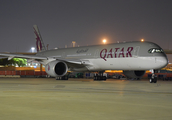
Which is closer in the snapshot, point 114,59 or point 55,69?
point 114,59

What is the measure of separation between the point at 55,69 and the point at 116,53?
23.3 feet

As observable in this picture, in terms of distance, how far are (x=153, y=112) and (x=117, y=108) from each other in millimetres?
1233

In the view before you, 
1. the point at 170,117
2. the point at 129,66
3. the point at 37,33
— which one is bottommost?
the point at 170,117

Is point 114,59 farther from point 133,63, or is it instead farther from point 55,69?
point 55,69

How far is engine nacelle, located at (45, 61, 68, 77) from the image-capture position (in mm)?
25656

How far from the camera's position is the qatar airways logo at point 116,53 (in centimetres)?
2267

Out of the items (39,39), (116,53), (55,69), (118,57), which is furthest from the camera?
(39,39)

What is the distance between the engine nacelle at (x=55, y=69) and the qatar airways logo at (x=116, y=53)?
4054 mm

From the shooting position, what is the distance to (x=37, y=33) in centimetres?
3759

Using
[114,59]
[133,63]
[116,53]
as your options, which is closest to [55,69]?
[114,59]

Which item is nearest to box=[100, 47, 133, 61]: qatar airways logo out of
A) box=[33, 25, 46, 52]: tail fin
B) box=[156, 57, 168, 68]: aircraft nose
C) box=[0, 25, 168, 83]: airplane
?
box=[0, 25, 168, 83]: airplane

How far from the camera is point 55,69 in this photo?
1059 inches

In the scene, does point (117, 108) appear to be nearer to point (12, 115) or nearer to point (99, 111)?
point (99, 111)

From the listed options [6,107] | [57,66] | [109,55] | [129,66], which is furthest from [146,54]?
[6,107]
